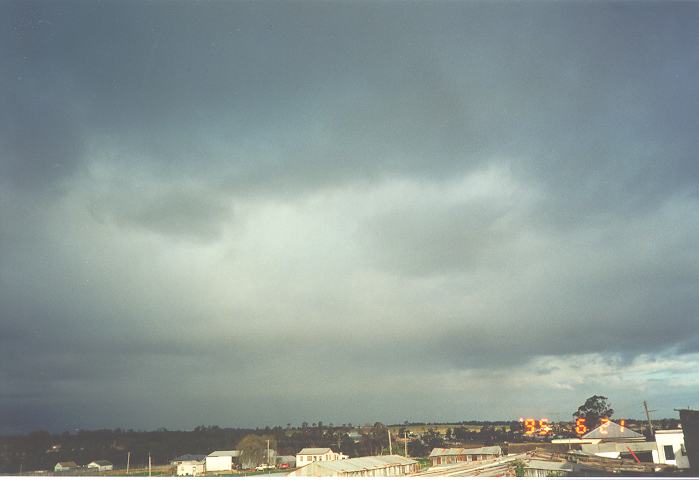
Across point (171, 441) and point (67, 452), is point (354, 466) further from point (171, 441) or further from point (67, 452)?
point (67, 452)

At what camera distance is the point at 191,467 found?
38281mm

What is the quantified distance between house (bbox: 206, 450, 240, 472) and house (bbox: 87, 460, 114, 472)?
869 cm

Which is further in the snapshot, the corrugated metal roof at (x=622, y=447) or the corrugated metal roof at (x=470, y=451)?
the corrugated metal roof at (x=470, y=451)

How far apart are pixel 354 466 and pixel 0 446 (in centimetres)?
4445

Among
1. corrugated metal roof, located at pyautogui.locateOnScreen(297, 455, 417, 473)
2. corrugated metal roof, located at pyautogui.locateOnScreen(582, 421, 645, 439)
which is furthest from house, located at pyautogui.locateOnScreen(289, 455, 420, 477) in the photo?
corrugated metal roof, located at pyautogui.locateOnScreen(582, 421, 645, 439)

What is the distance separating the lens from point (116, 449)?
4522 cm

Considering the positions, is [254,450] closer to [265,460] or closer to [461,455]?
[265,460]

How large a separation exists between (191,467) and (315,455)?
1031cm

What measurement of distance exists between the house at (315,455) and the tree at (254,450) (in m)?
3.65

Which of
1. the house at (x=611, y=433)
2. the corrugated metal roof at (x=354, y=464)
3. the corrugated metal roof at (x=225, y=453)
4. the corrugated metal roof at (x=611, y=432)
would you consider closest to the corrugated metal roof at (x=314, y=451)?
the corrugated metal roof at (x=225, y=453)

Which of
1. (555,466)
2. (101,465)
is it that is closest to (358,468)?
(555,466)

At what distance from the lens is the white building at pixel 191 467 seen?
37.4 m

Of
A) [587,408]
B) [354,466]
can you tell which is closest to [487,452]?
[354,466]

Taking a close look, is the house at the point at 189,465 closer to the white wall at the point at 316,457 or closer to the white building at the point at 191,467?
the white building at the point at 191,467
